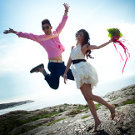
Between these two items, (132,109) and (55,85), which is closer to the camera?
(132,109)

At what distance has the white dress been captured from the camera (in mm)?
4688

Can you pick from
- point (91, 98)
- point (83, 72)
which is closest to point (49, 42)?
point (83, 72)

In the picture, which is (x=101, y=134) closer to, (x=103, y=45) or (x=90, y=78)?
(x=90, y=78)

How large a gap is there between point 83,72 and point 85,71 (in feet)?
0.22

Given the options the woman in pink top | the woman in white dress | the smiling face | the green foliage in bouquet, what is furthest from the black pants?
the green foliage in bouquet

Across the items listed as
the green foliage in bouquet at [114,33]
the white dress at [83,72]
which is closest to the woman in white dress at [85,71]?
the white dress at [83,72]

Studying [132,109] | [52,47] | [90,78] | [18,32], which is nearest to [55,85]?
[52,47]

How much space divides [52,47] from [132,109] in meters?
3.67

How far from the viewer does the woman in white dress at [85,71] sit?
4668mm

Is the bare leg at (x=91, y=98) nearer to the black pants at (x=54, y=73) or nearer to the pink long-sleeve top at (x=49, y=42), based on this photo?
the black pants at (x=54, y=73)

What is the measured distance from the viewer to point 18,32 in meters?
6.21

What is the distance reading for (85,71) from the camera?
4707mm

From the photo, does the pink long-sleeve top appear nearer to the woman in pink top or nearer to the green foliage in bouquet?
the woman in pink top

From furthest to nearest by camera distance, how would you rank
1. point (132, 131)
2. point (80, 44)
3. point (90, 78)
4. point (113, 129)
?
point (80, 44) → point (90, 78) → point (113, 129) → point (132, 131)
